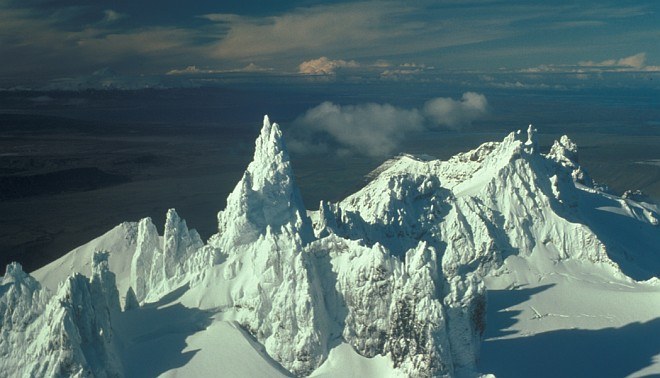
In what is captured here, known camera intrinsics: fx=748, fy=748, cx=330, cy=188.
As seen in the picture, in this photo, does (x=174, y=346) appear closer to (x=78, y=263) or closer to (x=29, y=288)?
(x=29, y=288)

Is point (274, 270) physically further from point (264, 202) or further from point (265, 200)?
point (265, 200)

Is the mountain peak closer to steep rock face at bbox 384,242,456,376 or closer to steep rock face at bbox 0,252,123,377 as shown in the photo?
steep rock face at bbox 0,252,123,377

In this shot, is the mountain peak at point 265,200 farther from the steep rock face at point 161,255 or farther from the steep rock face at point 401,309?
the steep rock face at point 401,309

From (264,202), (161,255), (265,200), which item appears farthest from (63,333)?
(161,255)

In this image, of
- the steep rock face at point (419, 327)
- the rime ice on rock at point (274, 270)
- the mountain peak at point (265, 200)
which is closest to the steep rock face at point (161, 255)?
the mountain peak at point (265, 200)

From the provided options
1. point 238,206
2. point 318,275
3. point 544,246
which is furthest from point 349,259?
point 544,246
